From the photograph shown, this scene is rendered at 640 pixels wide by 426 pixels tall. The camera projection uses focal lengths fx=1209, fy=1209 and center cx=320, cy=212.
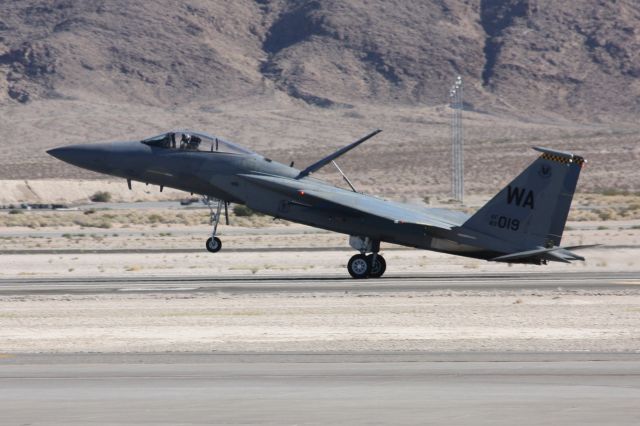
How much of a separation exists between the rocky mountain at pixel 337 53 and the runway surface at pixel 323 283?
110m

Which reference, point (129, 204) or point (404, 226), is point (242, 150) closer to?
point (404, 226)

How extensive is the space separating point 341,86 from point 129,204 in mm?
63087

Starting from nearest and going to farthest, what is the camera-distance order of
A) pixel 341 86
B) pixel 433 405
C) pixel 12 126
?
pixel 433 405 → pixel 12 126 → pixel 341 86

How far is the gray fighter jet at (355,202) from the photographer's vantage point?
1110 inches

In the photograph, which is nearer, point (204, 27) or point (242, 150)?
point (242, 150)

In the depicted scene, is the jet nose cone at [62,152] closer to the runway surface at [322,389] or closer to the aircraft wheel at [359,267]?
the aircraft wheel at [359,267]

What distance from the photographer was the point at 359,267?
29469 mm

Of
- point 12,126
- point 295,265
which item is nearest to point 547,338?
point 295,265

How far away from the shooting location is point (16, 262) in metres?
37.5

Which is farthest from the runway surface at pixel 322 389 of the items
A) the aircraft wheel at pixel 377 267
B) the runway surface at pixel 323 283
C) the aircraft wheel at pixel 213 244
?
the aircraft wheel at pixel 377 267

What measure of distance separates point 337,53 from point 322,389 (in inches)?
5380

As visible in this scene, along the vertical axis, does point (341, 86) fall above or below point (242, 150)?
above

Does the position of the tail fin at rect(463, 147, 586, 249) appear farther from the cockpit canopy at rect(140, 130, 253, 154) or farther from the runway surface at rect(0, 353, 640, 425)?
the runway surface at rect(0, 353, 640, 425)

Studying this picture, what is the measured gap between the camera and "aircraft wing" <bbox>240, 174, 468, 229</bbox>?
2894 centimetres
